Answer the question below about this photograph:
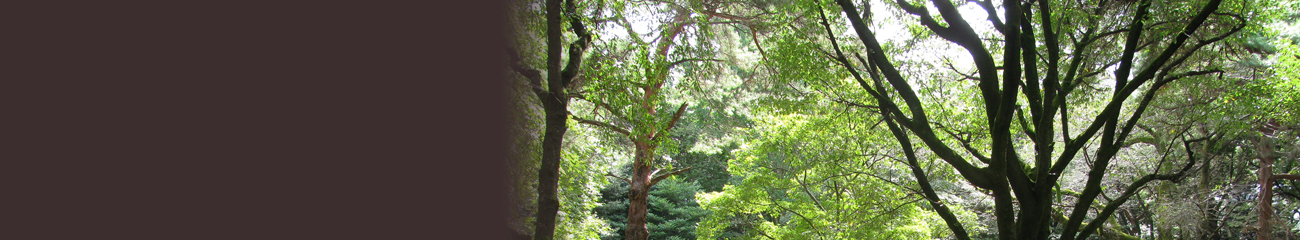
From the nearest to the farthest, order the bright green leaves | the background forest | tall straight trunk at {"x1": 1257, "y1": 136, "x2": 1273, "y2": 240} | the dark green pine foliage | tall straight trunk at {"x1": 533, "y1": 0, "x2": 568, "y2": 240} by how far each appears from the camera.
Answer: tall straight trunk at {"x1": 533, "y1": 0, "x2": 568, "y2": 240}
the background forest
the bright green leaves
tall straight trunk at {"x1": 1257, "y1": 136, "x2": 1273, "y2": 240}
the dark green pine foliage

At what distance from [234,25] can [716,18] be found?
7.77m

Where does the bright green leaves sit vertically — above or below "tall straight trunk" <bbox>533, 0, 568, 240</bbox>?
above

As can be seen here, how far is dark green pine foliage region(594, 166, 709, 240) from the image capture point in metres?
14.2

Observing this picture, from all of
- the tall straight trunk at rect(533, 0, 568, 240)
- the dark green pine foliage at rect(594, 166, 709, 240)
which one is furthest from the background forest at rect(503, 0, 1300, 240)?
the dark green pine foliage at rect(594, 166, 709, 240)

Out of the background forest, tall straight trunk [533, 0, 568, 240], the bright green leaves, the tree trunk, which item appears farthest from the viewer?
the tree trunk

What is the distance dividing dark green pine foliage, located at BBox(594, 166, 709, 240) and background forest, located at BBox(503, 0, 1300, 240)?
371 cm

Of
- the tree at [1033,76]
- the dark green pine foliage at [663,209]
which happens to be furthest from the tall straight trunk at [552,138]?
the dark green pine foliage at [663,209]

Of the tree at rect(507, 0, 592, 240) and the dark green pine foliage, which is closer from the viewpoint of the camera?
the tree at rect(507, 0, 592, 240)

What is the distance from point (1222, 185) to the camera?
989cm

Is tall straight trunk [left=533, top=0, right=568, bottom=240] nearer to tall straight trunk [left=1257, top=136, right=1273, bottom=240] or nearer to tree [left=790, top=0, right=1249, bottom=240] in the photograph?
tree [left=790, top=0, right=1249, bottom=240]

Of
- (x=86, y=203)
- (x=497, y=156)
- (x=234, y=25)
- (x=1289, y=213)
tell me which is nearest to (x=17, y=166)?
(x=86, y=203)

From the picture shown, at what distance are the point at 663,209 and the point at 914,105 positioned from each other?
10.3m

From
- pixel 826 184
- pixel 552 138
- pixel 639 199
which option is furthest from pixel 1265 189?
pixel 552 138

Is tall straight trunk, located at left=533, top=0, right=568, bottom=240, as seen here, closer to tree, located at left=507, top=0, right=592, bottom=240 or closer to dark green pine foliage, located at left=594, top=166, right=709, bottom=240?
tree, located at left=507, top=0, right=592, bottom=240
